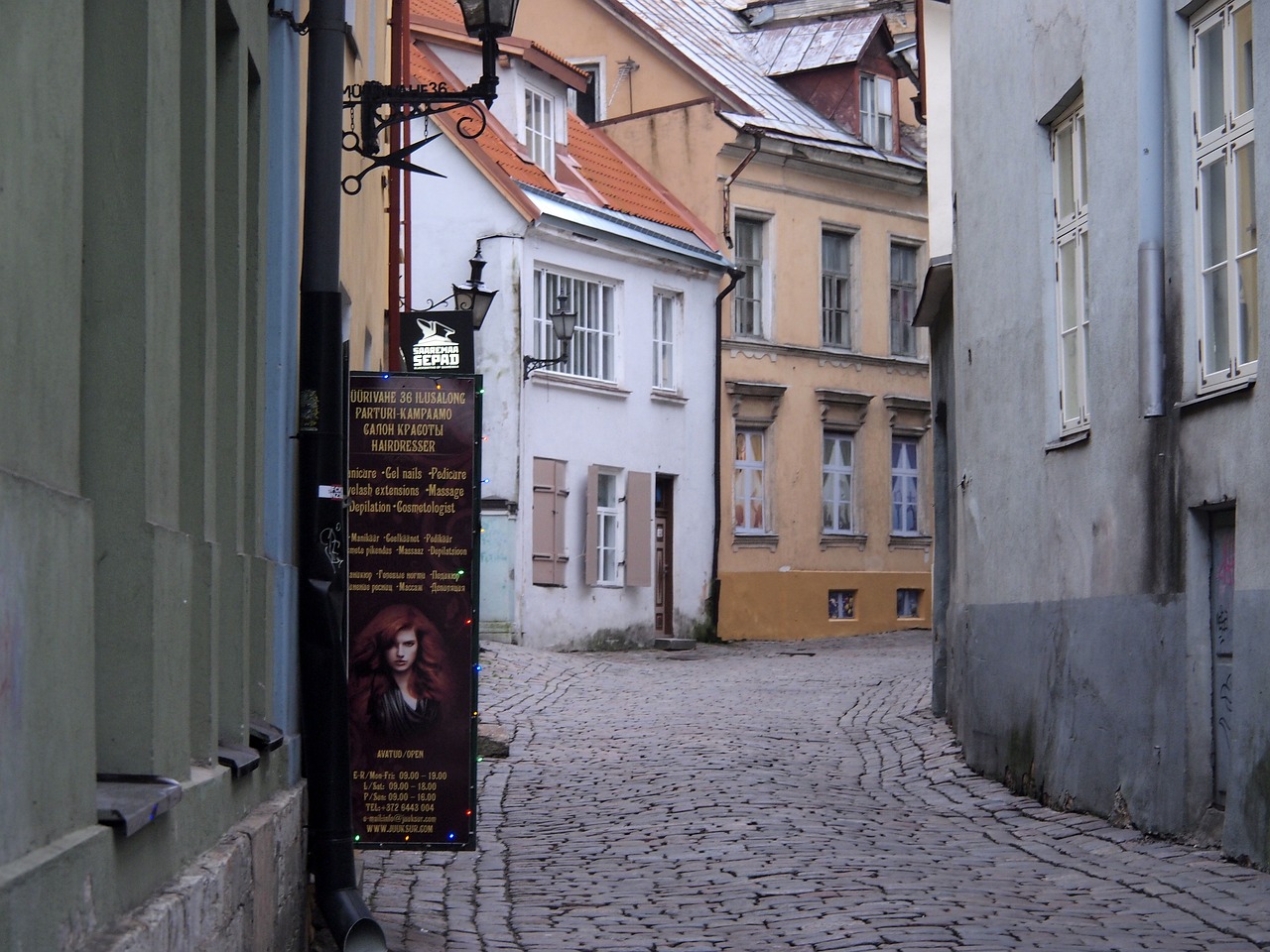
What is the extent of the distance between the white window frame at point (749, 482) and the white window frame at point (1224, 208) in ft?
68.2

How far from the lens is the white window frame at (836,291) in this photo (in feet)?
107

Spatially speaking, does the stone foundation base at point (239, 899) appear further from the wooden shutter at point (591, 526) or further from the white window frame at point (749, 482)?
the white window frame at point (749, 482)

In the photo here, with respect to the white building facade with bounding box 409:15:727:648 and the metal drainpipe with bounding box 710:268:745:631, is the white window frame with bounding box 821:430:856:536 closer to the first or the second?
the metal drainpipe with bounding box 710:268:745:631

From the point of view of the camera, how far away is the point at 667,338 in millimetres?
29484

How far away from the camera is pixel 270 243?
7344 mm

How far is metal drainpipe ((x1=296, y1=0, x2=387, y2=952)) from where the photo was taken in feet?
24.0

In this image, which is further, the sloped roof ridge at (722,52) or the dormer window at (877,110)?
the dormer window at (877,110)

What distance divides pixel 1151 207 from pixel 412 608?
4538 millimetres

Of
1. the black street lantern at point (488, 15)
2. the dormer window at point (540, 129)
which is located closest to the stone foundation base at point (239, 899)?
the black street lantern at point (488, 15)

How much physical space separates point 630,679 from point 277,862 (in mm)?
15286

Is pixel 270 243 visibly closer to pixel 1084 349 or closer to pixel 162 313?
pixel 162 313

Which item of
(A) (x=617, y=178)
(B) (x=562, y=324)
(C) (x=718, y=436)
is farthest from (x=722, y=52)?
(B) (x=562, y=324)

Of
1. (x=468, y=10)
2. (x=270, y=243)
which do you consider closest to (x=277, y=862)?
(x=270, y=243)

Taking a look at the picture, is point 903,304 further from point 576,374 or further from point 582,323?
point 576,374
